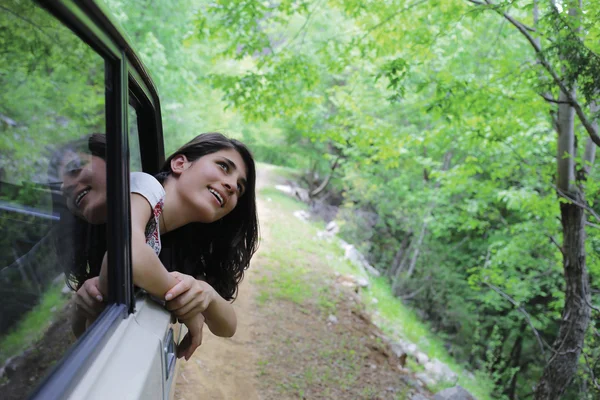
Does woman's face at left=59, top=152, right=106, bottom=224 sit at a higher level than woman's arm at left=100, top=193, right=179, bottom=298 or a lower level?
higher

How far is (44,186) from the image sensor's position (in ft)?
3.39

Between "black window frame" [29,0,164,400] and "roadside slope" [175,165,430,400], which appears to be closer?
"black window frame" [29,0,164,400]

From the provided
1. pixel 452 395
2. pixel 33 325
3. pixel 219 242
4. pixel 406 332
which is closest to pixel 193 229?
pixel 219 242

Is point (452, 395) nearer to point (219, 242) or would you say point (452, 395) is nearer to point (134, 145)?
point (219, 242)

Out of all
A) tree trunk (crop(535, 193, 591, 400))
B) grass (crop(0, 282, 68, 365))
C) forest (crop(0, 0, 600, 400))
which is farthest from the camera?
tree trunk (crop(535, 193, 591, 400))

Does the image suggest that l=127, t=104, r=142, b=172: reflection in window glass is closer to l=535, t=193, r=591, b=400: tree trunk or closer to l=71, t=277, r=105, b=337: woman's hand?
l=71, t=277, r=105, b=337: woman's hand

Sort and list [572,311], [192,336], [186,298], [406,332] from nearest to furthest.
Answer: [186,298] → [192,336] → [572,311] → [406,332]

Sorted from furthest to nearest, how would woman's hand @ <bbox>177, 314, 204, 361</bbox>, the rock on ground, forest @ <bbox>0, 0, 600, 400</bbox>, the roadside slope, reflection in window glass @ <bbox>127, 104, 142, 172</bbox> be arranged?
the rock on ground < forest @ <bbox>0, 0, 600, 400</bbox> < the roadside slope < reflection in window glass @ <bbox>127, 104, 142, 172</bbox> < woman's hand @ <bbox>177, 314, 204, 361</bbox>

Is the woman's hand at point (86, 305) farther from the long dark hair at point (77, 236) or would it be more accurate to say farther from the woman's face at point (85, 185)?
the woman's face at point (85, 185)

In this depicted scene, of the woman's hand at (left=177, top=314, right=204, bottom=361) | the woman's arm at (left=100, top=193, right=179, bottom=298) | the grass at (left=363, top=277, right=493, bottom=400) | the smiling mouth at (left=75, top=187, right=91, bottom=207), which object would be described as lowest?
the grass at (left=363, top=277, right=493, bottom=400)

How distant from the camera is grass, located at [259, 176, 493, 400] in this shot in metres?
7.92

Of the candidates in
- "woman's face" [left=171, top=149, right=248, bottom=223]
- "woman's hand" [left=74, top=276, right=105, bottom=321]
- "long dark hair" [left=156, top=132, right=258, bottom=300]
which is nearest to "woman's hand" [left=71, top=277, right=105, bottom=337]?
"woman's hand" [left=74, top=276, right=105, bottom=321]

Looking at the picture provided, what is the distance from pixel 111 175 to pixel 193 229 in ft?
2.92

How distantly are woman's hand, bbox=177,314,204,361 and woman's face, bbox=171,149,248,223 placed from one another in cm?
39
